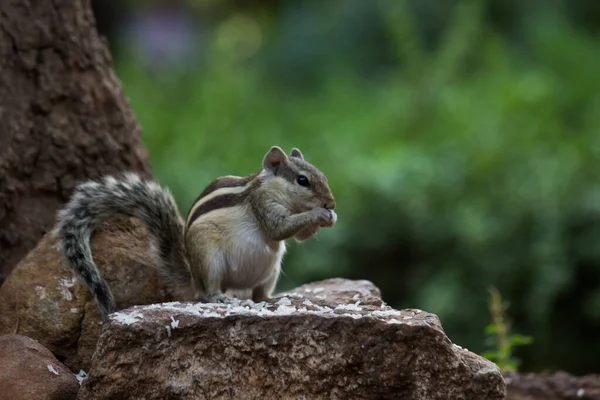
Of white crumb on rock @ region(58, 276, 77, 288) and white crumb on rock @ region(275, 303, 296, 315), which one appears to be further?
white crumb on rock @ region(58, 276, 77, 288)

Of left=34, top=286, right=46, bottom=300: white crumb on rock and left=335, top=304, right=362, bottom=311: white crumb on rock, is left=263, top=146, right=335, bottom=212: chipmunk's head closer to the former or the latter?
left=335, top=304, right=362, bottom=311: white crumb on rock

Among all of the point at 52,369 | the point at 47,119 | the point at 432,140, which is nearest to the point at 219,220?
the point at 52,369

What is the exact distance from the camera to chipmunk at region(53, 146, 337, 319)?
13.7 ft

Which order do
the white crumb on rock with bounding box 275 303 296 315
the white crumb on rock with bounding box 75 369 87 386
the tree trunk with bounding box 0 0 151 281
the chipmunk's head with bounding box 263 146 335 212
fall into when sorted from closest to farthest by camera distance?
1. the white crumb on rock with bounding box 275 303 296 315
2. the white crumb on rock with bounding box 75 369 87 386
3. the chipmunk's head with bounding box 263 146 335 212
4. the tree trunk with bounding box 0 0 151 281

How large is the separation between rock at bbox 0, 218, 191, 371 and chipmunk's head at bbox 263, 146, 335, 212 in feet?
2.13

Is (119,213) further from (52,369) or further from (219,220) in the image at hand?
(52,369)

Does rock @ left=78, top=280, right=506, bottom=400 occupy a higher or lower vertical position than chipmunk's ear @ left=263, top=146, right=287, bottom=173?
lower

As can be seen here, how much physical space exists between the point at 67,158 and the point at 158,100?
6441mm

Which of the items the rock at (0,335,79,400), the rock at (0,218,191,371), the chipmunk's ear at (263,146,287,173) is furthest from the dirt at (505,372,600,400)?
the rock at (0,335,79,400)

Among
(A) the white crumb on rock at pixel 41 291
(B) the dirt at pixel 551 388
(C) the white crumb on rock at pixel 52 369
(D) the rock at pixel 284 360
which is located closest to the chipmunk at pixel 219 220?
(A) the white crumb on rock at pixel 41 291

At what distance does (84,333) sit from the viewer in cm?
404

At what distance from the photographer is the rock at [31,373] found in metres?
3.49

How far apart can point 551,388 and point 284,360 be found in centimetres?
215

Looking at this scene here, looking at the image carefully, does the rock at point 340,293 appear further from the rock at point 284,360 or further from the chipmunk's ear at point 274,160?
the chipmunk's ear at point 274,160
